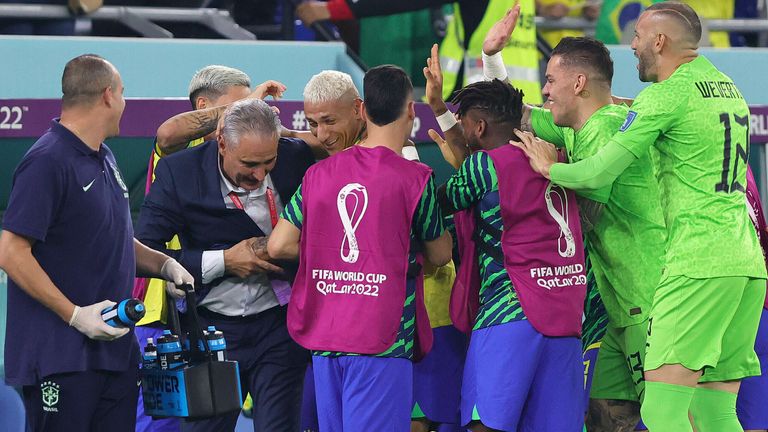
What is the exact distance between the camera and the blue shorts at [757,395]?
5750 mm

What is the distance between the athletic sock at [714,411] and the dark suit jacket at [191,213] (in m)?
1.81

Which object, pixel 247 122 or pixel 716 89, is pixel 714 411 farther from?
pixel 247 122

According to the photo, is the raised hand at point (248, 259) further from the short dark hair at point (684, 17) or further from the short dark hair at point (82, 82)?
the short dark hair at point (684, 17)

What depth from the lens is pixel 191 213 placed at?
5117 millimetres

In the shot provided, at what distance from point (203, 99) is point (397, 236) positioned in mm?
1443

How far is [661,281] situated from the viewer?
16.3 ft

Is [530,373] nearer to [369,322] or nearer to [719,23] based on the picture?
[369,322]

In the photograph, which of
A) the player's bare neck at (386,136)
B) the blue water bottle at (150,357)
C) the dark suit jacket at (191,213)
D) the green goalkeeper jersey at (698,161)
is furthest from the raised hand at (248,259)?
the green goalkeeper jersey at (698,161)

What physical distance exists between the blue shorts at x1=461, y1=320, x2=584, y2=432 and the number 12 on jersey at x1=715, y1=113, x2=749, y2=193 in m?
0.80

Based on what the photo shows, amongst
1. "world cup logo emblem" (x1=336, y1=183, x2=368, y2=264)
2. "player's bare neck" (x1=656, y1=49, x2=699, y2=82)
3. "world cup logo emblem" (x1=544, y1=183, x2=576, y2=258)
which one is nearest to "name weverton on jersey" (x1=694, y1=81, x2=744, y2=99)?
"player's bare neck" (x1=656, y1=49, x2=699, y2=82)

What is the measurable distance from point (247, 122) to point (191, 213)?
16.8 inches

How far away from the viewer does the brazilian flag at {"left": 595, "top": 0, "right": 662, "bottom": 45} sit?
9109 mm

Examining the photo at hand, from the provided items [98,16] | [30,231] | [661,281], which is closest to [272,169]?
[30,231]

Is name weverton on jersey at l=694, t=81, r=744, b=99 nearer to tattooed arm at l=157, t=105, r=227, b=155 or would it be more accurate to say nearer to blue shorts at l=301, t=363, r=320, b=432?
tattooed arm at l=157, t=105, r=227, b=155
